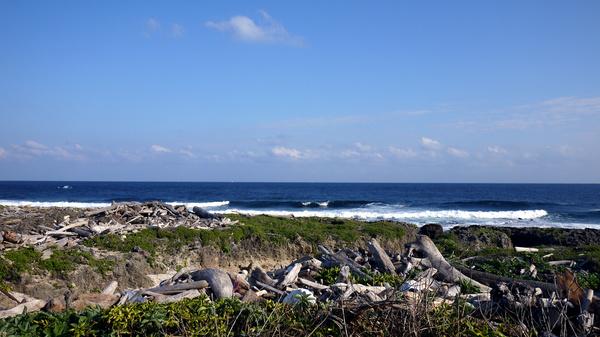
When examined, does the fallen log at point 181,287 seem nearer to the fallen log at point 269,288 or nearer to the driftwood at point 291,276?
the fallen log at point 269,288

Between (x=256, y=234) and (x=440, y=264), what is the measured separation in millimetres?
8492

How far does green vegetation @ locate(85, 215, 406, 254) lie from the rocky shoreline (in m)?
0.04

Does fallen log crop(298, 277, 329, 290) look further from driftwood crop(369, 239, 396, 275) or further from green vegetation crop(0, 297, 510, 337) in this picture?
green vegetation crop(0, 297, 510, 337)

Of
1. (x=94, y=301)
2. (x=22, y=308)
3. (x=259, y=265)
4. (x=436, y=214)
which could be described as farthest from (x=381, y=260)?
(x=436, y=214)

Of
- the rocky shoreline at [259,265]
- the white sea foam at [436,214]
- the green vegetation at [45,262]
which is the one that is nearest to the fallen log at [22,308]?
the rocky shoreline at [259,265]

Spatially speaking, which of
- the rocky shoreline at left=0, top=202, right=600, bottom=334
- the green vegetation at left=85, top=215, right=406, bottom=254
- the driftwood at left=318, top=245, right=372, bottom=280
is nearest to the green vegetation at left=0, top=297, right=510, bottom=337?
the rocky shoreline at left=0, top=202, right=600, bottom=334

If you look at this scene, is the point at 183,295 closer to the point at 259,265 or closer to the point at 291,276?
the point at 291,276

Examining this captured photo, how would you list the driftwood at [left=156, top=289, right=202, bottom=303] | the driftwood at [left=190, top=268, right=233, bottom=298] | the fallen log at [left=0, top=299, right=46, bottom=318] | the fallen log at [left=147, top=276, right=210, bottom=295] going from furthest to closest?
1. the fallen log at [left=147, top=276, right=210, bottom=295]
2. the driftwood at [left=190, top=268, right=233, bottom=298]
3. the driftwood at [left=156, top=289, right=202, bottom=303]
4. the fallen log at [left=0, top=299, right=46, bottom=318]

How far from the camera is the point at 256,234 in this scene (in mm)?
16531

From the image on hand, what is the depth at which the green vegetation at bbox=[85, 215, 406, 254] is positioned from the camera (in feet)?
46.1

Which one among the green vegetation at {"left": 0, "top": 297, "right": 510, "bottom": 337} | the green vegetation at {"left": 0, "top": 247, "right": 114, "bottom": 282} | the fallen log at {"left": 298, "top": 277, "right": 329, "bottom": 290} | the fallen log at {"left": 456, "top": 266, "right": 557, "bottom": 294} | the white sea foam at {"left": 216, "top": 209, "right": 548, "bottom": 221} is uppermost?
the green vegetation at {"left": 0, "top": 297, "right": 510, "bottom": 337}

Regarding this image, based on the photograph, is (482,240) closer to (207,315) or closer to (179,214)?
(179,214)

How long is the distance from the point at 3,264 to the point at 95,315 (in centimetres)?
714

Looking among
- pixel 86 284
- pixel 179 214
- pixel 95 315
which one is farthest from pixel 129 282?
pixel 95 315
